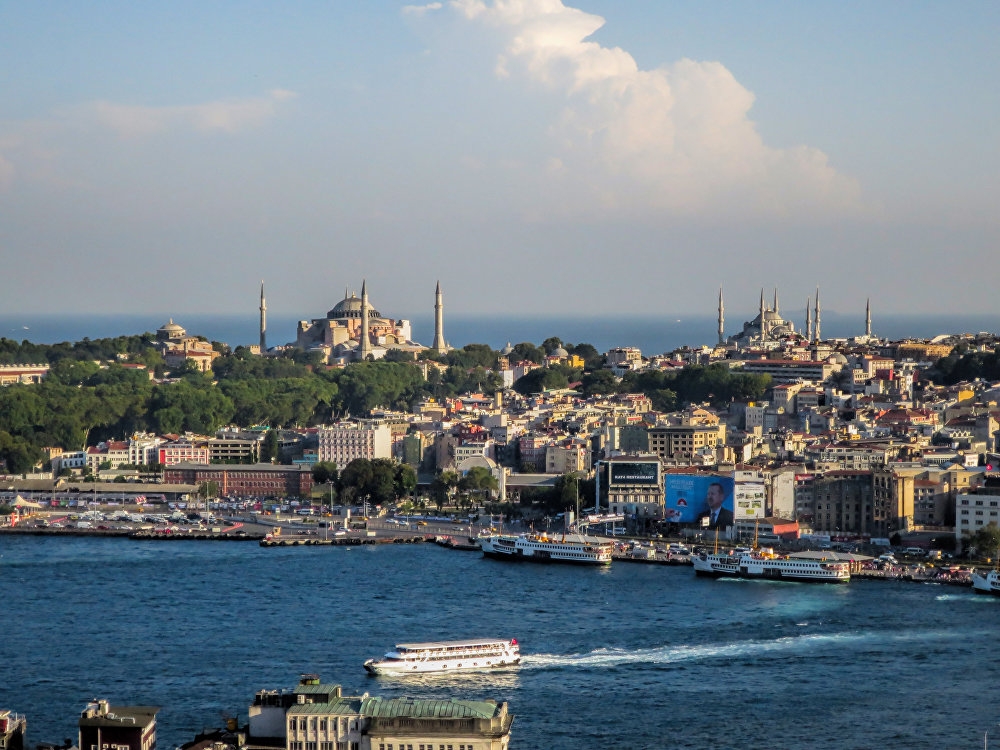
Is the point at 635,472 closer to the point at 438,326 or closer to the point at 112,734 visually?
the point at 112,734

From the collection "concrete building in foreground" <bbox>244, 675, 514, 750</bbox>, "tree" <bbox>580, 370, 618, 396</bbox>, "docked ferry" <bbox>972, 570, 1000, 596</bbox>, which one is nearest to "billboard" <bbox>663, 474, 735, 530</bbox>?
"docked ferry" <bbox>972, 570, 1000, 596</bbox>

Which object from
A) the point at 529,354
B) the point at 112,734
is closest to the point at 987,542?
the point at 112,734

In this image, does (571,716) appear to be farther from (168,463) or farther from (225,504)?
(168,463)

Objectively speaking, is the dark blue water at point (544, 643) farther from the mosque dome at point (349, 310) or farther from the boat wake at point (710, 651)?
the mosque dome at point (349, 310)

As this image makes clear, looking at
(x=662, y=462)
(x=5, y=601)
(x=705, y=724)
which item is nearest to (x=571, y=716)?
(x=705, y=724)

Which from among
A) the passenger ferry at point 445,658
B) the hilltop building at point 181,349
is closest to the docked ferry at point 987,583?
the passenger ferry at point 445,658

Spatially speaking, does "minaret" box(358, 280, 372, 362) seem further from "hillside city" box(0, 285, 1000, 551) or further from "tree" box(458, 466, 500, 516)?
"tree" box(458, 466, 500, 516)
